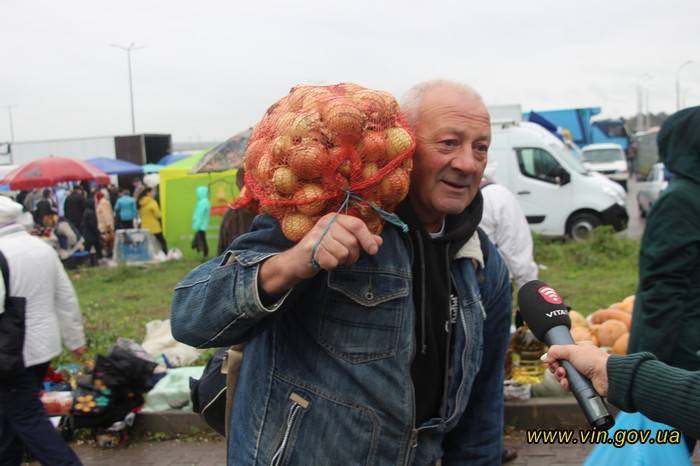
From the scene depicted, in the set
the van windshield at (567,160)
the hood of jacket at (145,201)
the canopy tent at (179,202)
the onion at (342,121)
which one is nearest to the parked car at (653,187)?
the van windshield at (567,160)

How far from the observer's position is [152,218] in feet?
56.5

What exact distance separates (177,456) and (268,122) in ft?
14.5

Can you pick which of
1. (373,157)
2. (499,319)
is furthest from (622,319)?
(373,157)

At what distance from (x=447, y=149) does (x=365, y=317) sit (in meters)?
0.57

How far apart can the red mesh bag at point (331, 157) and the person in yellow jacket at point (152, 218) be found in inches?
629

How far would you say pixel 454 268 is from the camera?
2229 millimetres

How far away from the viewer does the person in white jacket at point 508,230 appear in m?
5.31

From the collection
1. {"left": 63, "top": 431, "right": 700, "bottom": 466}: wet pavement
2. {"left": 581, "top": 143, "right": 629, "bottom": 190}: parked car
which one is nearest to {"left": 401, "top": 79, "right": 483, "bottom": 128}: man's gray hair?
{"left": 63, "top": 431, "right": 700, "bottom": 466}: wet pavement

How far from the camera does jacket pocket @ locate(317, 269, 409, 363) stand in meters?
1.92

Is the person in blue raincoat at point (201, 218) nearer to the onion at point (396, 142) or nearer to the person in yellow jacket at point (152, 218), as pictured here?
the person in yellow jacket at point (152, 218)

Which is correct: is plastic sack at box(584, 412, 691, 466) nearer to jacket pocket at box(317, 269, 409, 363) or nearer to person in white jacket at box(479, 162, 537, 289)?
jacket pocket at box(317, 269, 409, 363)

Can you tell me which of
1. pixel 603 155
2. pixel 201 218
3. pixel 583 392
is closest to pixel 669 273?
pixel 583 392

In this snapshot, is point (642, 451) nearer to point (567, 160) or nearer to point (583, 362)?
point (583, 362)

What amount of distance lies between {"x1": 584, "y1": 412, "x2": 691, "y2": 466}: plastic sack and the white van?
41.5 feet
